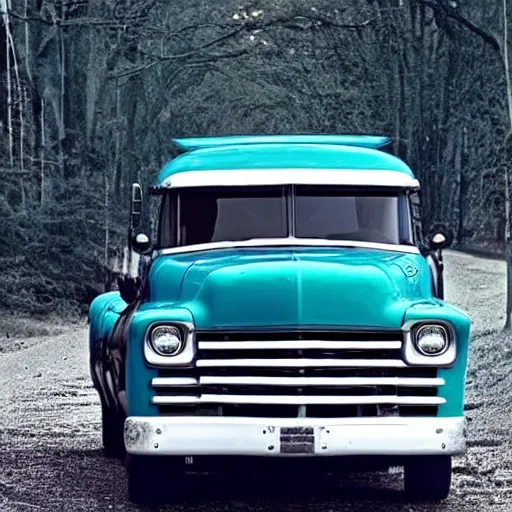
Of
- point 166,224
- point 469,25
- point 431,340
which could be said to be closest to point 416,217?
point 166,224

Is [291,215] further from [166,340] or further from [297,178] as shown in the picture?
[166,340]

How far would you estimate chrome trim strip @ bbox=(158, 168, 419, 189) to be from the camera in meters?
10.5

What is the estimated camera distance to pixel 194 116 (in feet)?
157

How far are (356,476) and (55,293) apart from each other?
18.3 meters

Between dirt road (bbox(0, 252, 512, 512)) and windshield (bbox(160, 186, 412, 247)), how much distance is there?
1631 mm

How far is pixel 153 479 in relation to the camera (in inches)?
372

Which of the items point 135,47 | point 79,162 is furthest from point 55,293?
point 135,47

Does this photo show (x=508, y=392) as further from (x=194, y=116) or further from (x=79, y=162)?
(x=194, y=116)

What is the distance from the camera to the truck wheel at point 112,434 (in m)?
11.9

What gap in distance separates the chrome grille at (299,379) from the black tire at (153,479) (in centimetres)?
48

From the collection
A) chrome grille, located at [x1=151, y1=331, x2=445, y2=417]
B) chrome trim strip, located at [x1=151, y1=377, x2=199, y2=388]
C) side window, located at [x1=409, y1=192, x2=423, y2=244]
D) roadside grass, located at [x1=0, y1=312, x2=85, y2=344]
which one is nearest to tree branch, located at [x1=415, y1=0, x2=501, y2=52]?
roadside grass, located at [x1=0, y1=312, x2=85, y2=344]

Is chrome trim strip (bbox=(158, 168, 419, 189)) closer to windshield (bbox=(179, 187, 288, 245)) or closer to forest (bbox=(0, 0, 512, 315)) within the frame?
windshield (bbox=(179, 187, 288, 245))

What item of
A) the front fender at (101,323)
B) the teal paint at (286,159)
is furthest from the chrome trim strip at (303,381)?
the front fender at (101,323)

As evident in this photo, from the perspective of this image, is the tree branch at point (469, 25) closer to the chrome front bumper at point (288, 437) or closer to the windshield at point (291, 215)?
the windshield at point (291, 215)
